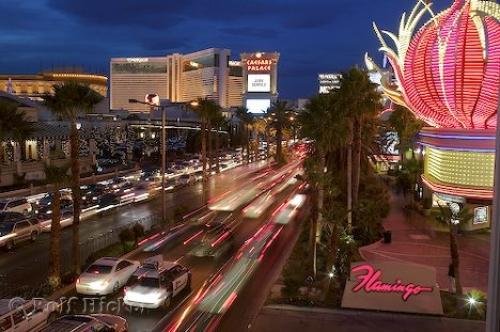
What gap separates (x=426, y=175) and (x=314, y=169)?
14.0 metres

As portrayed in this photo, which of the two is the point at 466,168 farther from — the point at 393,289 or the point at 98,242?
the point at 98,242

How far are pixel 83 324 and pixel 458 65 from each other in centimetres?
1988

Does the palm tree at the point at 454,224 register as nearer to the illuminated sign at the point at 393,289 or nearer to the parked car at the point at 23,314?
the illuminated sign at the point at 393,289

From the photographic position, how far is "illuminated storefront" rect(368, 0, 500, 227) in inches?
1008

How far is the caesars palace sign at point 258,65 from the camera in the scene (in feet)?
516

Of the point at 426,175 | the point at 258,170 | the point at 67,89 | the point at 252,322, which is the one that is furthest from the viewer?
the point at 258,170

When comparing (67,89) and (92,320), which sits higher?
(67,89)

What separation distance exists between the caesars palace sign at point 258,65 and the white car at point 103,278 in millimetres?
139894

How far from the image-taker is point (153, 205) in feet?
140

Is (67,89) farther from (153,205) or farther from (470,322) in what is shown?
(153,205)

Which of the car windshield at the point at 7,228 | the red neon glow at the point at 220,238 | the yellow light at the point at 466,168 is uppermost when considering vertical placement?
the yellow light at the point at 466,168

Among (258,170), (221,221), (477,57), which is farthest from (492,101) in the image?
(258,170)

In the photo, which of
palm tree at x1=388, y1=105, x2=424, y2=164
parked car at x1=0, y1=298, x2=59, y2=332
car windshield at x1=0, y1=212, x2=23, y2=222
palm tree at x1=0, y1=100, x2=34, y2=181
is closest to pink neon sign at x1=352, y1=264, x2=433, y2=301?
parked car at x1=0, y1=298, x2=59, y2=332

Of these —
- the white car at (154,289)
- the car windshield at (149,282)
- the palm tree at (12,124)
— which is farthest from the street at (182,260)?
the palm tree at (12,124)
